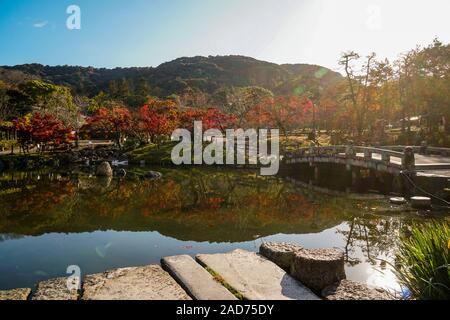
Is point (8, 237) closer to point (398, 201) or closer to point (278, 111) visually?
point (398, 201)

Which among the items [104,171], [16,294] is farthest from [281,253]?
[104,171]

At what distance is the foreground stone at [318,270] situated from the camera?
22.9 ft

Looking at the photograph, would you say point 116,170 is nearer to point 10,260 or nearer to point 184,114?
point 184,114

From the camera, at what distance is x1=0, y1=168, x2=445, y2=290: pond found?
10336 millimetres

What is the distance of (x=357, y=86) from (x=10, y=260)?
36619mm

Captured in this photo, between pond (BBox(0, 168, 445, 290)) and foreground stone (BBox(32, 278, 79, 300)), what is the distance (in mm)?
2080

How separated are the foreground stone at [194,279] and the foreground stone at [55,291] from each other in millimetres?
1870

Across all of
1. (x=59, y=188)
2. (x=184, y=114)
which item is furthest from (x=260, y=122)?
(x=59, y=188)

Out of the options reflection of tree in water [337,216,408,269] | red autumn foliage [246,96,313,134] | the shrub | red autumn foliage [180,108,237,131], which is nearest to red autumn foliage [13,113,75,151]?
red autumn foliage [180,108,237,131]

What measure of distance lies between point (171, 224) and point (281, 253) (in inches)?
286

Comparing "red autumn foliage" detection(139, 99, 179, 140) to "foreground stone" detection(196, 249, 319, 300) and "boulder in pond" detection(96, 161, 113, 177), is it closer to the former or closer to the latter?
"boulder in pond" detection(96, 161, 113, 177)

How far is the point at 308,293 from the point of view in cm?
666

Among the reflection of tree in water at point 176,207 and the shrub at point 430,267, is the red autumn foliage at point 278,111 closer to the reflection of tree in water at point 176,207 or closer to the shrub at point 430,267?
the reflection of tree in water at point 176,207

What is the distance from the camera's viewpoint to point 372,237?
12188 millimetres
